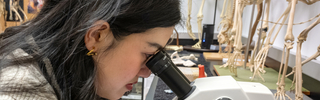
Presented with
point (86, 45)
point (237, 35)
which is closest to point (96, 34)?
point (86, 45)

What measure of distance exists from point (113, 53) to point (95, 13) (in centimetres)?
9

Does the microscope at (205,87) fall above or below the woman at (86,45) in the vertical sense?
below

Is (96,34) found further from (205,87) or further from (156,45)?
(205,87)

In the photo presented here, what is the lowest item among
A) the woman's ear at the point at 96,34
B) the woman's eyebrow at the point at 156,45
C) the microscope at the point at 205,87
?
the microscope at the point at 205,87

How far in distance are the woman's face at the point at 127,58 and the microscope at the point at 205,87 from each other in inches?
1.0

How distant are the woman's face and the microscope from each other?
2 centimetres

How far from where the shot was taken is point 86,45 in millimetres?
432

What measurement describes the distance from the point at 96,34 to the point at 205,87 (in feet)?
0.80

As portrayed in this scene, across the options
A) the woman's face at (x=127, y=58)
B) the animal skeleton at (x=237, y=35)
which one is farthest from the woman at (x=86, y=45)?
the animal skeleton at (x=237, y=35)

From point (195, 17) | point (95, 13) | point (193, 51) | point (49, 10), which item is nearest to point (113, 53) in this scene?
point (95, 13)

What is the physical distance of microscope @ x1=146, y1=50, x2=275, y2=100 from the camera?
1.27ft

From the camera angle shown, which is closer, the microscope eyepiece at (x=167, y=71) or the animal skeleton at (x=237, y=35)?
the microscope eyepiece at (x=167, y=71)

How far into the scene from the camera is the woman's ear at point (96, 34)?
1.33 feet

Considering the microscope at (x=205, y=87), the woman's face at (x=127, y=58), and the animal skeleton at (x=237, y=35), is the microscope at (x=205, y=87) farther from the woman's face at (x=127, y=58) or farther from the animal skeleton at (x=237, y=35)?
the animal skeleton at (x=237, y=35)
